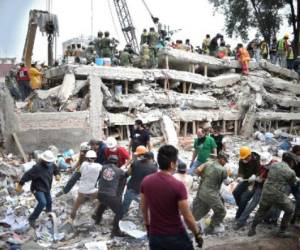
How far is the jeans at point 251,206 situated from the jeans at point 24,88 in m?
9.32

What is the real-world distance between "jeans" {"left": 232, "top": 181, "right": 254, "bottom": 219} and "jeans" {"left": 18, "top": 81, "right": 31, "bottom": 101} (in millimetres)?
9029

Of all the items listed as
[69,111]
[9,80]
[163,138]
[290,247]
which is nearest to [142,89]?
[163,138]

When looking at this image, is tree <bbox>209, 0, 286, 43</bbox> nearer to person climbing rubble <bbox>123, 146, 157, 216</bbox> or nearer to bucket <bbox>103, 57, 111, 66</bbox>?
bucket <bbox>103, 57, 111, 66</bbox>

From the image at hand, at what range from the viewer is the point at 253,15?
24.5 m

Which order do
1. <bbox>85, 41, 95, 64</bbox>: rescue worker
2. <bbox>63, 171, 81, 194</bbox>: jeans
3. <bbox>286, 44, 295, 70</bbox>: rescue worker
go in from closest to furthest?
<bbox>63, 171, 81, 194</bbox>: jeans < <bbox>85, 41, 95, 64</bbox>: rescue worker < <bbox>286, 44, 295, 70</bbox>: rescue worker

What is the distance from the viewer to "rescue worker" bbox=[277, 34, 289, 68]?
17609 millimetres

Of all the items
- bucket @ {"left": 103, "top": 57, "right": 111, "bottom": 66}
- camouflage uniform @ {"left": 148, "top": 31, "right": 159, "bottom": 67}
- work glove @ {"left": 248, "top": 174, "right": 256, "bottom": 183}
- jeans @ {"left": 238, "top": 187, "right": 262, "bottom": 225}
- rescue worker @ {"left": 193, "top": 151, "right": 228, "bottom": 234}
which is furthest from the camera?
camouflage uniform @ {"left": 148, "top": 31, "right": 159, "bottom": 67}

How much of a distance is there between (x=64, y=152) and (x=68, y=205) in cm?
316

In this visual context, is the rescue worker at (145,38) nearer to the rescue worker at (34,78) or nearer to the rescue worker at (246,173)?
the rescue worker at (34,78)

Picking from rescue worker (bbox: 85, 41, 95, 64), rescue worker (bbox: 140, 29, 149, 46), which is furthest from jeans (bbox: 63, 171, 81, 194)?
rescue worker (bbox: 140, 29, 149, 46)

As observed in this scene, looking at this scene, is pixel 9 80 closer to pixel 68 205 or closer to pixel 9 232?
pixel 68 205

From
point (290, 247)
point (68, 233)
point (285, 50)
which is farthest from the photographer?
point (285, 50)

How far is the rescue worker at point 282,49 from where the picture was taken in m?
17.6

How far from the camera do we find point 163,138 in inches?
509
